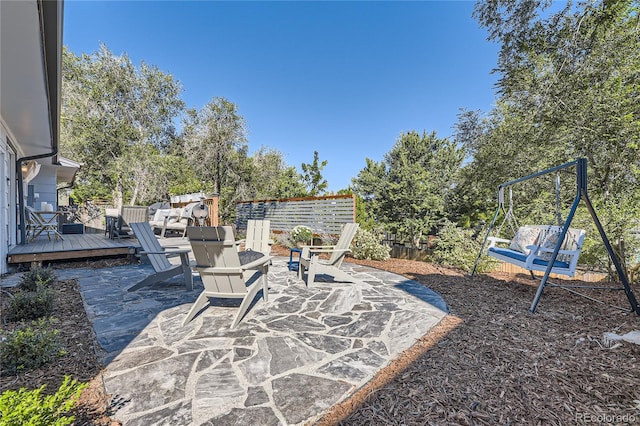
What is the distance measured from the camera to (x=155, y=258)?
4.18 meters

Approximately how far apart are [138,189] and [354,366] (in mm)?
16774

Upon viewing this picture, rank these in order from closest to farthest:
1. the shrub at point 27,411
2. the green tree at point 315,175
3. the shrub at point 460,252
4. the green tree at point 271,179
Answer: the shrub at point 27,411 → the shrub at point 460,252 → the green tree at point 271,179 → the green tree at point 315,175

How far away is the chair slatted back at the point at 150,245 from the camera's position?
4.06 metres

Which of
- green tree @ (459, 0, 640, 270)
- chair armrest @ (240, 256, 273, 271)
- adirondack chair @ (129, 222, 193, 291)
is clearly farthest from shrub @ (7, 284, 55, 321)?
green tree @ (459, 0, 640, 270)

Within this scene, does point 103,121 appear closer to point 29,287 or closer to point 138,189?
point 138,189

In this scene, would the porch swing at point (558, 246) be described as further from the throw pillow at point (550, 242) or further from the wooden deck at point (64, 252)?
the wooden deck at point (64, 252)

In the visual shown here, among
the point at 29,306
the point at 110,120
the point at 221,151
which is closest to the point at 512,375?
the point at 29,306

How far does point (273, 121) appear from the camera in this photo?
53.5 feet

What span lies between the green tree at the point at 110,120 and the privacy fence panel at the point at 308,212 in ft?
24.9

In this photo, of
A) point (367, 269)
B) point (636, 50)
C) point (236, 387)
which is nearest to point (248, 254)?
point (236, 387)

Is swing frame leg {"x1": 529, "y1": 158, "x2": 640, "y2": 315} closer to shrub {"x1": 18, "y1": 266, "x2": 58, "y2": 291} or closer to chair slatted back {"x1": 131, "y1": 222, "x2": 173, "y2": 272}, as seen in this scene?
chair slatted back {"x1": 131, "y1": 222, "x2": 173, "y2": 272}

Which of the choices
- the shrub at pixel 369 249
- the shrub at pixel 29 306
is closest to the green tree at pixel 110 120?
the shrub at pixel 369 249

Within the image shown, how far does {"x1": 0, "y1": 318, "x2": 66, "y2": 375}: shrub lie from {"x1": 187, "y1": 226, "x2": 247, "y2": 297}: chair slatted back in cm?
127

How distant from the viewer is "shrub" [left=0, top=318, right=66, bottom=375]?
2.01m
